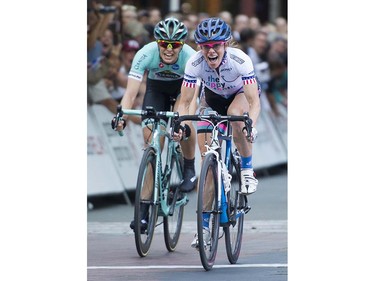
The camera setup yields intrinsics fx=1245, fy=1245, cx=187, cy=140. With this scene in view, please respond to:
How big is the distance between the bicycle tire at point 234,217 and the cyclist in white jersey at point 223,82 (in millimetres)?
75

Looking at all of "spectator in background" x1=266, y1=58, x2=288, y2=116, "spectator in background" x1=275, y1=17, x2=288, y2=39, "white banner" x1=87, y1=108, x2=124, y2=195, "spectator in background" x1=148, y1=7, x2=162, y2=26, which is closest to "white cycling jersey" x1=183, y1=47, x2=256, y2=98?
"white banner" x1=87, y1=108, x2=124, y2=195

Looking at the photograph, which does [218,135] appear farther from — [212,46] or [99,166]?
[99,166]

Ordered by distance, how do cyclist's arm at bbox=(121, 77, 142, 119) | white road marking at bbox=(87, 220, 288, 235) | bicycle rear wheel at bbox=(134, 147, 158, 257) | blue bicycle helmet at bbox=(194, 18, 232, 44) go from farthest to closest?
white road marking at bbox=(87, 220, 288, 235)
cyclist's arm at bbox=(121, 77, 142, 119)
bicycle rear wheel at bbox=(134, 147, 158, 257)
blue bicycle helmet at bbox=(194, 18, 232, 44)

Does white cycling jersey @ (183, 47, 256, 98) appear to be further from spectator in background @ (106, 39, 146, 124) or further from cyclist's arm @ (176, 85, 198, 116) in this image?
spectator in background @ (106, 39, 146, 124)

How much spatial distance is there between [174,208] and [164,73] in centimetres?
109

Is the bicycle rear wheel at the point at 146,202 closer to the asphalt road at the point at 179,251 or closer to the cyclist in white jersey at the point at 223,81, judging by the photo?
the asphalt road at the point at 179,251

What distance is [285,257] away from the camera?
9.64 meters

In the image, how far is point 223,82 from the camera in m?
9.12

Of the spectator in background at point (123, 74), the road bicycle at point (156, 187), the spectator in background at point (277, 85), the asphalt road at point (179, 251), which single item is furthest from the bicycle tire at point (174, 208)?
the spectator in background at point (277, 85)

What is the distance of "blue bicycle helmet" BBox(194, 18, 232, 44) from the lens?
870cm

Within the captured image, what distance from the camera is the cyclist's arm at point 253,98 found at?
29.0 feet
